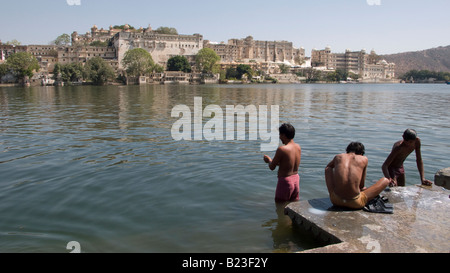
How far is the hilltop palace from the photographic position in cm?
11289

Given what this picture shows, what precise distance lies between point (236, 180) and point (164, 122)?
10.9 meters

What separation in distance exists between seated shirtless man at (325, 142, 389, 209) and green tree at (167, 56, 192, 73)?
112 meters

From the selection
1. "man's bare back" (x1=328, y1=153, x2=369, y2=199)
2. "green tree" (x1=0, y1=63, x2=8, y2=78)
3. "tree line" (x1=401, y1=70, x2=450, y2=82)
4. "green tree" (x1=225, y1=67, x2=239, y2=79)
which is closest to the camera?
"man's bare back" (x1=328, y1=153, x2=369, y2=199)

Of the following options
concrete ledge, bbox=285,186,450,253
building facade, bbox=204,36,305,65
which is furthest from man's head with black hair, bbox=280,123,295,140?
building facade, bbox=204,36,305,65

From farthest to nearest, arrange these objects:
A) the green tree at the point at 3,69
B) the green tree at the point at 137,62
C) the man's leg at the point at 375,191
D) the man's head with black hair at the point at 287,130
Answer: the green tree at the point at 137,62 → the green tree at the point at 3,69 → the man's head with black hair at the point at 287,130 → the man's leg at the point at 375,191

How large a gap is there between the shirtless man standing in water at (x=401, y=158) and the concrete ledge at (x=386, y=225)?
671 millimetres

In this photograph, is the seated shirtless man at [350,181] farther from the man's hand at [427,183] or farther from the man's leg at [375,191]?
the man's hand at [427,183]

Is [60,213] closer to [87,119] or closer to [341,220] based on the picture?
[341,220]

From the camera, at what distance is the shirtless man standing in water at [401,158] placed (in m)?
6.88

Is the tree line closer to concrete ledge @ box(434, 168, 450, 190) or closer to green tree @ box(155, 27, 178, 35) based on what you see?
green tree @ box(155, 27, 178, 35)

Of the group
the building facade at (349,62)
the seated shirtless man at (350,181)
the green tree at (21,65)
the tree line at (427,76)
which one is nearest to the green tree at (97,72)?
the green tree at (21,65)

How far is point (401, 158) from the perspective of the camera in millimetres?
7199

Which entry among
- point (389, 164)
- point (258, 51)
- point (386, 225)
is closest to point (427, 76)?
point (258, 51)
